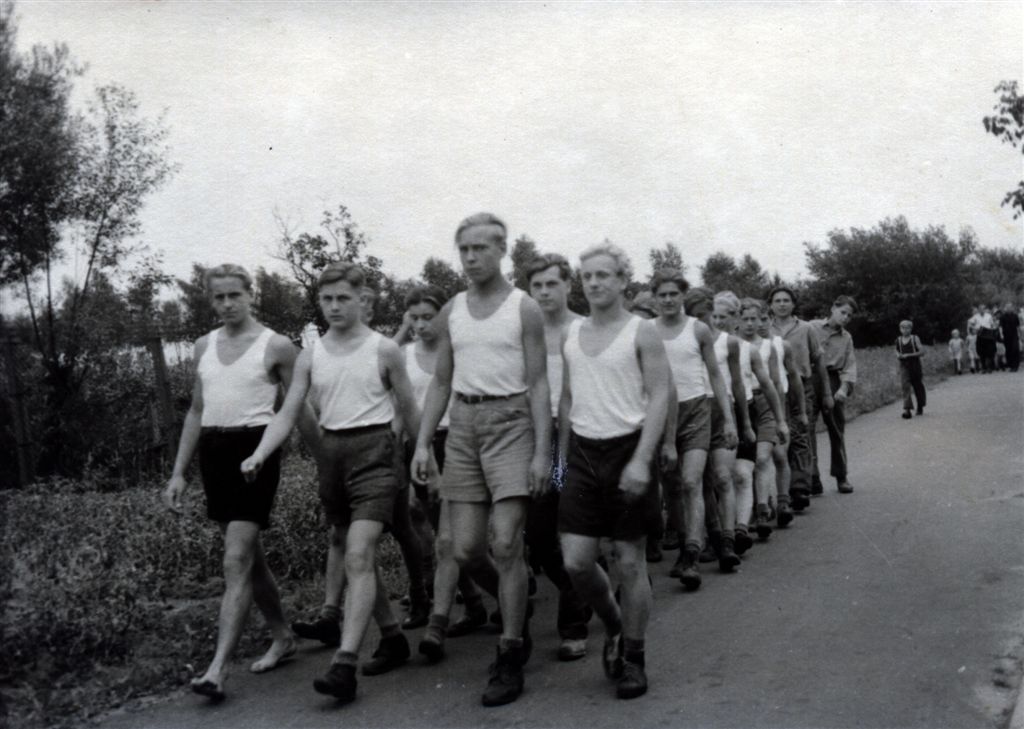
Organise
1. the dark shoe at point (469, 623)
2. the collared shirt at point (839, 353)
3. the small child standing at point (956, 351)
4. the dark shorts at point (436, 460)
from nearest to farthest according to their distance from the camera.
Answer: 1. the dark shoe at point (469, 623)
2. the dark shorts at point (436, 460)
3. the collared shirt at point (839, 353)
4. the small child standing at point (956, 351)

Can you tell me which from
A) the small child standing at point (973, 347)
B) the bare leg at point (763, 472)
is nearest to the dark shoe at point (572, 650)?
the bare leg at point (763, 472)

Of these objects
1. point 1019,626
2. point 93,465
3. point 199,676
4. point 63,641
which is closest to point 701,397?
point 1019,626

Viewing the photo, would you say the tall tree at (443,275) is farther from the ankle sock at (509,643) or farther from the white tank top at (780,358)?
the ankle sock at (509,643)

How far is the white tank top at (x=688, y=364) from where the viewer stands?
7184mm

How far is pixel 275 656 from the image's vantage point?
18.1 feet

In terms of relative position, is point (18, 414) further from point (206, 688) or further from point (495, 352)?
point (495, 352)

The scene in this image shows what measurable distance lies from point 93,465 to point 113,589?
4826mm

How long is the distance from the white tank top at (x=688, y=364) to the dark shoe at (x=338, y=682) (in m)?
3.30

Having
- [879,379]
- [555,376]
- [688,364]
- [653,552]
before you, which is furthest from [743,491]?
[879,379]

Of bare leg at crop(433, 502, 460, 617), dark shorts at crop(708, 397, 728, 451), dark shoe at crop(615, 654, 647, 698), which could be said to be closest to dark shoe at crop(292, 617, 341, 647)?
bare leg at crop(433, 502, 460, 617)

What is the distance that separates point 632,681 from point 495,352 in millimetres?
1633

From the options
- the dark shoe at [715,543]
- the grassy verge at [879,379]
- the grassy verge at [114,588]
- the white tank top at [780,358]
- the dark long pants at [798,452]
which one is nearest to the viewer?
the grassy verge at [114,588]

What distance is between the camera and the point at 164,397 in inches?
407

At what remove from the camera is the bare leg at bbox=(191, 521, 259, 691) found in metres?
5.09
